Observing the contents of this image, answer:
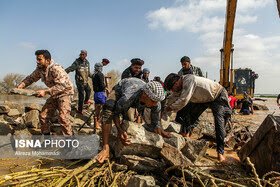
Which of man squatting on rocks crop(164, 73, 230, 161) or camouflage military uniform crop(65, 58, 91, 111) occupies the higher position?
camouflage military uniform crop(65, 58, 91, 111)

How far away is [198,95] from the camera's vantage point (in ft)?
15.2

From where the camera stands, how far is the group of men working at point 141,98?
362cm

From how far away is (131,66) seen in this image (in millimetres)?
6051

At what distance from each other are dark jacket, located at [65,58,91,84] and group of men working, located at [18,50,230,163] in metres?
2.51

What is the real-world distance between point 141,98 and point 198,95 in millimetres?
1320

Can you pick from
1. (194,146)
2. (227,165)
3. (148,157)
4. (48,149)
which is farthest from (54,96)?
(227,165)

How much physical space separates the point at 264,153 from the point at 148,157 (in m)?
1.38

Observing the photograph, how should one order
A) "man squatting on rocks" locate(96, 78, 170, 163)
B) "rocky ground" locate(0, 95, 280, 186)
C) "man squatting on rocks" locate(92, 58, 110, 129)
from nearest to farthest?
"rocky ground" locate(0, 95, 280, 186) < "man squatting on rocks" locate(96, 78, 170, 163) < "man squatting on rocks" locate(92, 58, 110, 129)

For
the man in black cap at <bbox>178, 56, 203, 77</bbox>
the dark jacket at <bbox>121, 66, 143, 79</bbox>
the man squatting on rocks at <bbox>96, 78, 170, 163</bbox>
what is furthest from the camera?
the man in black cap at <bbox>178, 56, 203, 77</bbox>

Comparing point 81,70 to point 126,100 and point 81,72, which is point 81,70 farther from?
point 126,100

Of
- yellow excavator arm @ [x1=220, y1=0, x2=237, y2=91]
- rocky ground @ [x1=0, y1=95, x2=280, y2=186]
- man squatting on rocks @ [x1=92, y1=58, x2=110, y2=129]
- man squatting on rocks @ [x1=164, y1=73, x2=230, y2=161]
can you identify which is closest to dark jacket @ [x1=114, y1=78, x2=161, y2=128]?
rocky ground @ [x1=0, y1=95, x2=280, y2=186]

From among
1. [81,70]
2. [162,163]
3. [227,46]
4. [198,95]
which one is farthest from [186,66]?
[227,46]

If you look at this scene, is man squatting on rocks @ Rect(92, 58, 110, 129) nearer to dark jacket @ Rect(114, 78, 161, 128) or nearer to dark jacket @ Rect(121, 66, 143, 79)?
dark jacket @ Rect(121, 66, 143, 79)

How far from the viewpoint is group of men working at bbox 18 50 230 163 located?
3.62 m
